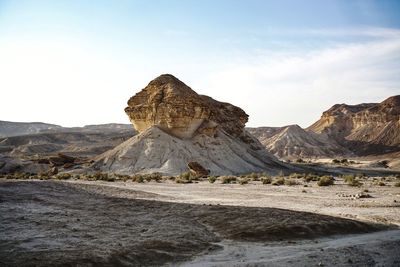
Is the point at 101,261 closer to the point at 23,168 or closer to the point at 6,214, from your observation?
the point at 6,214

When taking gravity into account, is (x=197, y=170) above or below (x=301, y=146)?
below

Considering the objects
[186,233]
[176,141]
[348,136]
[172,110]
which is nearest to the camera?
[186,233]

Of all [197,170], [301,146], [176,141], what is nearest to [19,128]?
[301,146]

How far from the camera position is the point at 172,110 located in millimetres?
54156

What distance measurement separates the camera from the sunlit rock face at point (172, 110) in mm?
54469

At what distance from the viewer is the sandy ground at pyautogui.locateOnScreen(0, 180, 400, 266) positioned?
10562 mm

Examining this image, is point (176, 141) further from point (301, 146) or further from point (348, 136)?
point (348, 136)

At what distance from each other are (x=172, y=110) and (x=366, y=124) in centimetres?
8802

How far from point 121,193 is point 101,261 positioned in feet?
41.8

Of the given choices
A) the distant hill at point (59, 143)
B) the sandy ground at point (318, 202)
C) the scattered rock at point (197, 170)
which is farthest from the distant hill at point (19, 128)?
the sandy ground at point (318, 202)

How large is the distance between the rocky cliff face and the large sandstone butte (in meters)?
63.8

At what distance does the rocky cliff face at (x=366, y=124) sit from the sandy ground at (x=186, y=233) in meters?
102

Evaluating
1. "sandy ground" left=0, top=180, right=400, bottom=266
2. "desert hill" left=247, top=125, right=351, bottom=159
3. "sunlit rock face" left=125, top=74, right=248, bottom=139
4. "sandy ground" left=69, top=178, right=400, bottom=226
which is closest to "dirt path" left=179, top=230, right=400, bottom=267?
"sandy ground" left=0, top=180, right=400, bottom=266

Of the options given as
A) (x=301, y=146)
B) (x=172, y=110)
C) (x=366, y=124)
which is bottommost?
(x=301, y=146)
